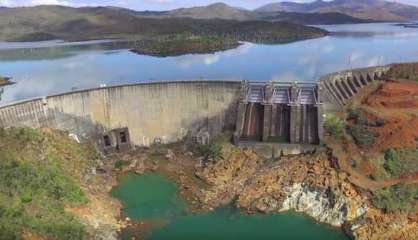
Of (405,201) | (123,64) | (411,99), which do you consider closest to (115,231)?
(405,201)

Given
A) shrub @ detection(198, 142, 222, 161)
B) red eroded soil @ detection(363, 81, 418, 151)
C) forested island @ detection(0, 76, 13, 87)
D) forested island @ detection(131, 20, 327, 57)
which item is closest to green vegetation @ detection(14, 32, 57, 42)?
forested island @ detection(131, 20, 327, 57)

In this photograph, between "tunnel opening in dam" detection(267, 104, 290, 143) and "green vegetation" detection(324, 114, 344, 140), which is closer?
"green vegetation" detection(324, 114, 344, 140)

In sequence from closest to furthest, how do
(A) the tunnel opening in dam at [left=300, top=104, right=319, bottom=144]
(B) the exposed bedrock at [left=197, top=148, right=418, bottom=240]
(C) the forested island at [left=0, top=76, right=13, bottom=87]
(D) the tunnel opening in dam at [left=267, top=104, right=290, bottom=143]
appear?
(B) the exposed bedrock at [left=197, top=148, right=418, bottom=240]
(A) the tunnel opening in dam at [left=300, top=104, right=319, bottom=144]
(D) the tunnel opening in dam at [left=267, top=104, right=290, bottom=143]
(C) the forested island at [left=0, top=76, right=13, bottom=87]

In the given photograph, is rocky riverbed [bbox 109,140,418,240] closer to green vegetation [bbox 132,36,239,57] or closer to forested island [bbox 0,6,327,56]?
green vegetation [bbox 132,36,239,57]

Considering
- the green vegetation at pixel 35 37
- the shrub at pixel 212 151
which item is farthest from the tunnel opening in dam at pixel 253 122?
the green vegetation at pixel 35 37

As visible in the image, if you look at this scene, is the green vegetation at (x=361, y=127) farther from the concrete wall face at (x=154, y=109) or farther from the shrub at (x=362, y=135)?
the concrete wall face at (x=154, y=109)

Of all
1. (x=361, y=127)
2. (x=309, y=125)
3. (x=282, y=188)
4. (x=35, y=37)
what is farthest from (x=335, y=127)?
(x=35, y=37)

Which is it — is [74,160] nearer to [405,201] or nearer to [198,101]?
[198,101]
